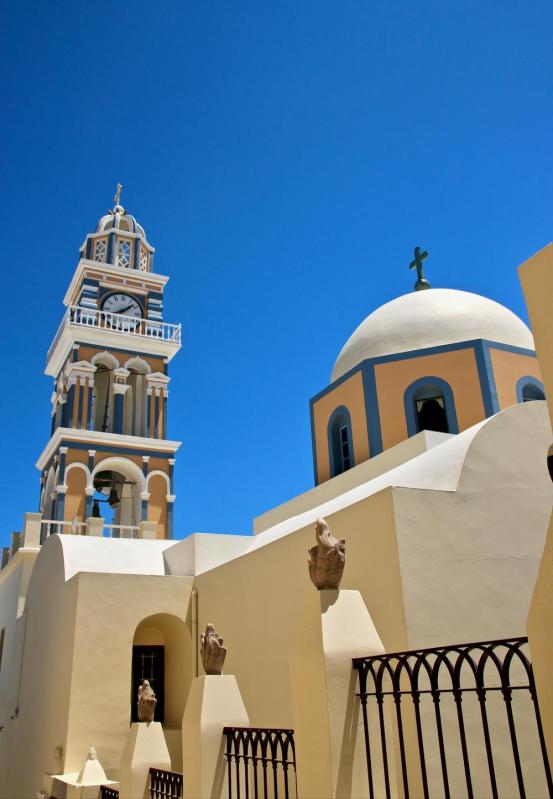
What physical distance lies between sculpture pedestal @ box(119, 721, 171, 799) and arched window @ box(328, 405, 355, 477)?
698cm

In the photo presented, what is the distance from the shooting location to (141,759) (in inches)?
282

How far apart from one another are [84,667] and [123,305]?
46.2ft

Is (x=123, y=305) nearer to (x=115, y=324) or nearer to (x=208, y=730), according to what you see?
(x=115, y=324)

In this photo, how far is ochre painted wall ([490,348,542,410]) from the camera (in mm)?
12320

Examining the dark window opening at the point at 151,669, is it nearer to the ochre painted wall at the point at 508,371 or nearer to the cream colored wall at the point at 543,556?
the ochre painted wall at the point at 508,371

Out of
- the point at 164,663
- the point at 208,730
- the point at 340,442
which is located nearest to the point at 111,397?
the point at 340,442

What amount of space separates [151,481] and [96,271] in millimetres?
6959

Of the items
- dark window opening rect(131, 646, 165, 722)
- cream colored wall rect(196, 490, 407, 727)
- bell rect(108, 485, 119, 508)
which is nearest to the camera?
cream colored wall rect(196, 490, 407, 727)

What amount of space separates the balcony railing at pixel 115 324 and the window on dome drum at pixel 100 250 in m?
2.50

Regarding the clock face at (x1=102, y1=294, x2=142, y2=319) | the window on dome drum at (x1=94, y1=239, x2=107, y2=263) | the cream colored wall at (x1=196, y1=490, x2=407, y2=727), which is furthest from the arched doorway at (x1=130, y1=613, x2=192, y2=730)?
the window on dome drum at (x1=94, y1=239, x2=107, y2=263)

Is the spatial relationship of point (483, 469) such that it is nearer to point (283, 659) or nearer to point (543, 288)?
point (283, 659)

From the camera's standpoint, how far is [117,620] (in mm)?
10562

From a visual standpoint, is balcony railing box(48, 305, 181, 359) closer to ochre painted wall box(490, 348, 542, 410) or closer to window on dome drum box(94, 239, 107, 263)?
window on dome drum box(94, 239, 107, 263)

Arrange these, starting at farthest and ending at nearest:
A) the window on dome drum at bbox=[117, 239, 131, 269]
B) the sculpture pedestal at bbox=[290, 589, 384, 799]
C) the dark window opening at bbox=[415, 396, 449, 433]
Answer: the window on dome drum at bbox=[117, 239, 131, 269]
the dark window opening at bbox=[415, 396, 449, 433]
the sculpture pedestal at bbox=[290, 589, 384, 799]
